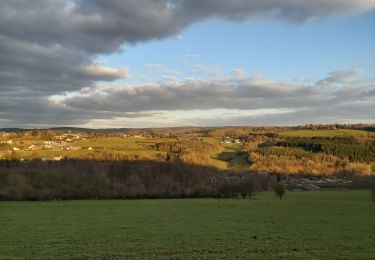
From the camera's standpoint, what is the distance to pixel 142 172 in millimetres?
151875

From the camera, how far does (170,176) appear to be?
490 ft

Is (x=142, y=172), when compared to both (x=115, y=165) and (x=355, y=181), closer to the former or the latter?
(x=115, y=165)

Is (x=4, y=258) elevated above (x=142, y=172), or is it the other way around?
(x=4, y=258)

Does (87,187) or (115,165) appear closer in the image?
(87,187)

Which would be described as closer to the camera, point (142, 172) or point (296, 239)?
point (296, 239)

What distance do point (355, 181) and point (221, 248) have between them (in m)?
163

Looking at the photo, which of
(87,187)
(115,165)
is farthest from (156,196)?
(115,165)

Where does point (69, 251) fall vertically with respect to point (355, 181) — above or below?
above

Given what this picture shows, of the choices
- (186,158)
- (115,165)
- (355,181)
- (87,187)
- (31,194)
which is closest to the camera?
(31,194)

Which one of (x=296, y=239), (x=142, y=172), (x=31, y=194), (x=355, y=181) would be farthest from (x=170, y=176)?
(x=296, y=239)

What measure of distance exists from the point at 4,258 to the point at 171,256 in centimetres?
844

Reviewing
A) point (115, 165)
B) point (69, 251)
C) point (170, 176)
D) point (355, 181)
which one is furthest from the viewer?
point (355, 181)

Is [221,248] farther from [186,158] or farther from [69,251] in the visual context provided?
[186,158]

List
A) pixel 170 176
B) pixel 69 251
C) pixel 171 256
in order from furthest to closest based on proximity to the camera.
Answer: pixel 170 176 → pixel 69 251 → pixel 171 256
